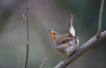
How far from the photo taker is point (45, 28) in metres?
3.59

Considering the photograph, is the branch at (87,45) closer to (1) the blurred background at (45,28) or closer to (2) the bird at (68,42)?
(2) the bird at (68,42)

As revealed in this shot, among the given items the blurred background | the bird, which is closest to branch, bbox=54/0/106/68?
the bird

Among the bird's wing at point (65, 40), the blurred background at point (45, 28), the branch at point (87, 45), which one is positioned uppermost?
the branch at point (87, 45)

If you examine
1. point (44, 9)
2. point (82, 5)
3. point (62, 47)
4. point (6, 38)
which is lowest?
point (6, 38)

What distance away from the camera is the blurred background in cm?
311

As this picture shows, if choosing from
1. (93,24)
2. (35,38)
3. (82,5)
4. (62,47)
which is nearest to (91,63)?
(93,24)

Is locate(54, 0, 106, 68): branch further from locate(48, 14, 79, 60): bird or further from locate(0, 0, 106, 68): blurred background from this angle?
locate(0, 0, 106, 68): blurred background

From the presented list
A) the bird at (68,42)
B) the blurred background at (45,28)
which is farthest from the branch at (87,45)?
the blurred background at (45,28)

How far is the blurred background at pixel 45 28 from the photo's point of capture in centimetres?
311

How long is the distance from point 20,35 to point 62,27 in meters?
0.55

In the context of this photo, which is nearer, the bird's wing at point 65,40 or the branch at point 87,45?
the branch at point 87,45

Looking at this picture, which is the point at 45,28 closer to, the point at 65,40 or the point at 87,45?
the point at 65,40

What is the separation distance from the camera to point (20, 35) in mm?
3799

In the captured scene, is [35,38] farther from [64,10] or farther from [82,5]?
[82,5]
